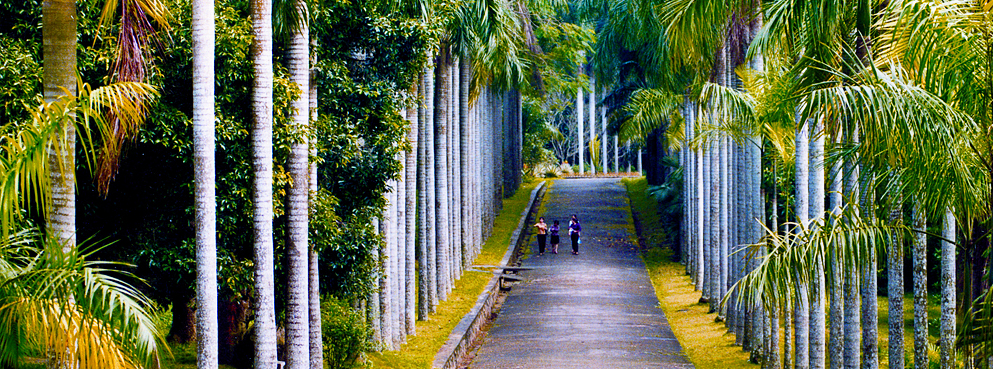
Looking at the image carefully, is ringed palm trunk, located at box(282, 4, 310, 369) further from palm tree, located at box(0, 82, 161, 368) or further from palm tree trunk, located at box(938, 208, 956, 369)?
palm tree trunk, located at box(938, 208, 956, 369)

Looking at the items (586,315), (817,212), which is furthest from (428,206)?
(817,212)

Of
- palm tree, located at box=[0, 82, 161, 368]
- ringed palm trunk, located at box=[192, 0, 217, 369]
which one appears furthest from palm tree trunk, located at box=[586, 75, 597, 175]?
palm tree, located at box=[0, 82, 161, 368]

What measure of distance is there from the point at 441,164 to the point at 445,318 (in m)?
3.45

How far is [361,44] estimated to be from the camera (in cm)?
1302

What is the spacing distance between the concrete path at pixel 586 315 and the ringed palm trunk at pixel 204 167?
8.51 metres

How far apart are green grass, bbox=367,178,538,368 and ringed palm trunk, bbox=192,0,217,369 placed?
6136mm

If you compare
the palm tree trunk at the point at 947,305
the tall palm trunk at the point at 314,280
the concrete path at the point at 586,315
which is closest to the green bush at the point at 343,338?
the tall palm trunk at the point at 314,280

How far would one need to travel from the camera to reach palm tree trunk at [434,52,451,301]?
69.8 feet

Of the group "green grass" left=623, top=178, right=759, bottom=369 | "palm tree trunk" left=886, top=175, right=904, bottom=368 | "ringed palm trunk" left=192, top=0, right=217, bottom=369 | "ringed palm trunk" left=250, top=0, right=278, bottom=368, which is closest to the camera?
"ringed palm trunk" left=192, top=0, right=217, bottom=369

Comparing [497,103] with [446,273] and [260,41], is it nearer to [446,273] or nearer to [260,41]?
[446,273]

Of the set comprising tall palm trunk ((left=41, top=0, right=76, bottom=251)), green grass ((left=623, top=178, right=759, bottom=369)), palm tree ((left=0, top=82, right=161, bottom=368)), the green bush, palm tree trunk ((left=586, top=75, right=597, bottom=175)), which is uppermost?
palm tree trunk ((left=586, top=75, right=597, bottom=175))

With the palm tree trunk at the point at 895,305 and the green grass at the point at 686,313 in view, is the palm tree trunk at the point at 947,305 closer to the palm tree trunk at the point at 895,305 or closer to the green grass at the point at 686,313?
the palm tree trunk at the point at 895,305

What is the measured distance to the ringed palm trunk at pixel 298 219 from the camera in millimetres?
10828

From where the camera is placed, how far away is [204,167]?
8398 millimetres
